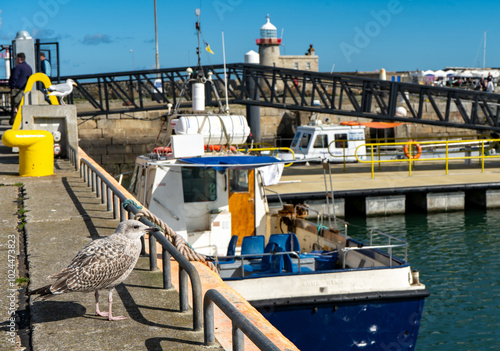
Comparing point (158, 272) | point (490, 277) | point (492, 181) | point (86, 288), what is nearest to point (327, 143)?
point (492, 181)

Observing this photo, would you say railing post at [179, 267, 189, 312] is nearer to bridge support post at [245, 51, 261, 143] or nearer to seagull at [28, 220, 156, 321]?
seagull at [28, 220, 156, 321]

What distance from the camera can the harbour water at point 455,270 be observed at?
485 inches

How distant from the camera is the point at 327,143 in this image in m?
29.7

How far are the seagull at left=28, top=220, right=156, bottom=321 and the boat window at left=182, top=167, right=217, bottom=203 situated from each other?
24.9ft

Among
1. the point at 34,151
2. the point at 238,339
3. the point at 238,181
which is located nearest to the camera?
the point at 238,339

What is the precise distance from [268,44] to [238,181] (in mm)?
43472

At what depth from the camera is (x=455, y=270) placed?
16.5 metres

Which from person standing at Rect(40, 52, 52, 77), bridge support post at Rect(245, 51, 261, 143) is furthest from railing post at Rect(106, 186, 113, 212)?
bridge support post at Rect(245, 51, 261, 143)

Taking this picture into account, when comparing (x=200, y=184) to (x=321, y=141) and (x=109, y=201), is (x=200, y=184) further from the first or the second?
(x=321, y=141)

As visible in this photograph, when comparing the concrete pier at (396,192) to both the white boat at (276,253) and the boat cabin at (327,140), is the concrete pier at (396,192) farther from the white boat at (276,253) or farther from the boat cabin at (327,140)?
the white boat at (276,253)

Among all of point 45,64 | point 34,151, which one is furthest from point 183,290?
point 45,64

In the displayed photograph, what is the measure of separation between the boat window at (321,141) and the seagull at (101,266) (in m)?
24.1

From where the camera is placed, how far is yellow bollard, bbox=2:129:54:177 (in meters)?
14.8

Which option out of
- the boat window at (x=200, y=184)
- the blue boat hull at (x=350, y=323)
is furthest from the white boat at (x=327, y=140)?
the blue boat hull at (x=350, y=323)
